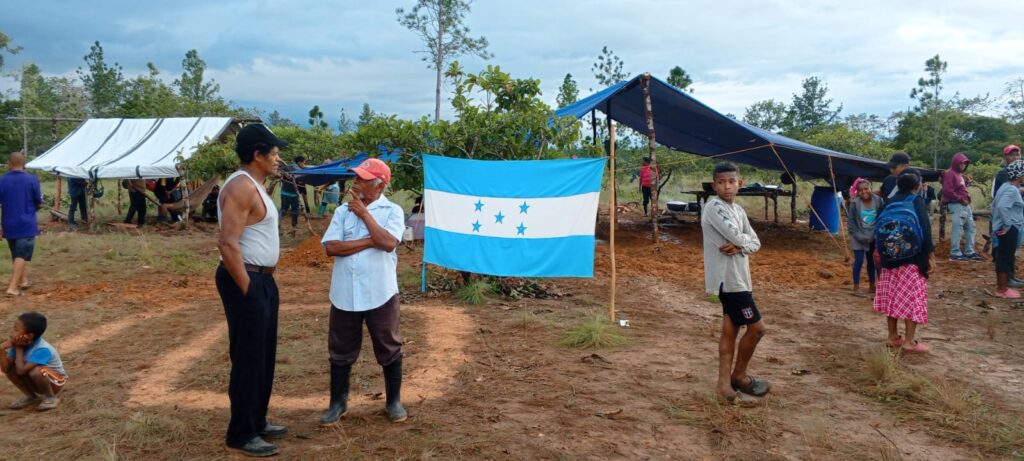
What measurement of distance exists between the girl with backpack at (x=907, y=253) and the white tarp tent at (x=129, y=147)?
1281cm

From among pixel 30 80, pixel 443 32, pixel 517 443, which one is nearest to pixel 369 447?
pixel 517 443

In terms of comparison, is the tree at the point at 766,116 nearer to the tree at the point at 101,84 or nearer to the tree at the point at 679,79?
the tree at the point at 679,79

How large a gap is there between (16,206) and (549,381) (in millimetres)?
6476

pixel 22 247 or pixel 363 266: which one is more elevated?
pixel 363 266

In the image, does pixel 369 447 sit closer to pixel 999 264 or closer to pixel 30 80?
pixel 999 264

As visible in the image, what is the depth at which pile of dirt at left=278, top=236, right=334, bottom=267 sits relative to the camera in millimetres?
10250

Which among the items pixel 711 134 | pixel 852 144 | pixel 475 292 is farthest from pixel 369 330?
pixel 852 144

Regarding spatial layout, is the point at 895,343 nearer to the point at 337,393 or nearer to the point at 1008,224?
the point at 1008,224

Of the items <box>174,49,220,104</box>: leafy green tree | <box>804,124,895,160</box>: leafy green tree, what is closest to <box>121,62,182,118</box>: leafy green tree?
<box>174,49,220,104</box>: leafy green tree

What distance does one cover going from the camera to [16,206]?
23.6 ft

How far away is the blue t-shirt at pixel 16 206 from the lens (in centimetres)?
721

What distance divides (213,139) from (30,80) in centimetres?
2678

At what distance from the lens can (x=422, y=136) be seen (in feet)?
25.1

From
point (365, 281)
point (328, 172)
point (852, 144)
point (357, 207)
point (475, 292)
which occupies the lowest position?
point (475, 292)
